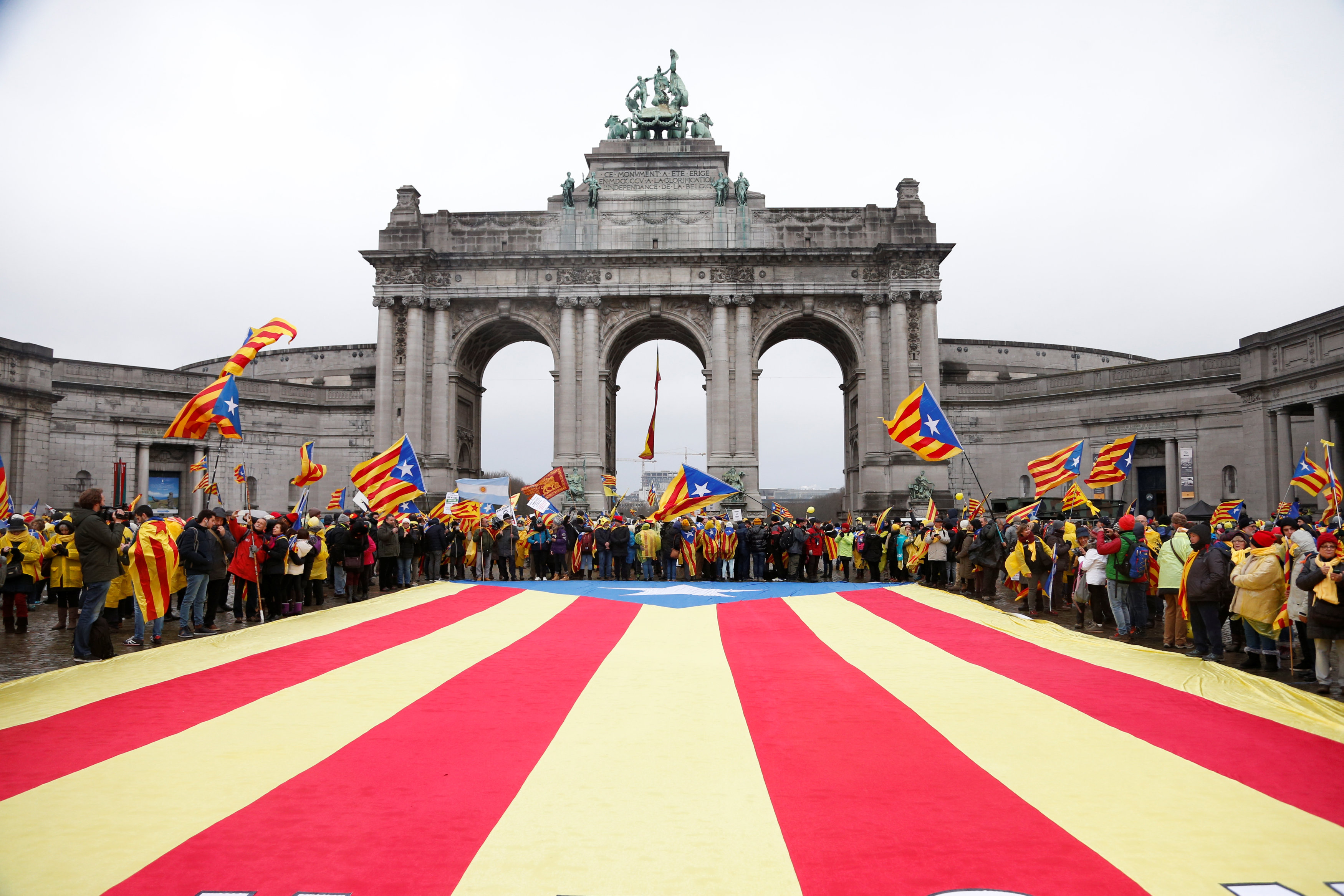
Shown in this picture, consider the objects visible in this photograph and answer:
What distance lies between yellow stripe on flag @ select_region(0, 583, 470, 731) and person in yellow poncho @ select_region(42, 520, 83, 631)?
3043 millimetres

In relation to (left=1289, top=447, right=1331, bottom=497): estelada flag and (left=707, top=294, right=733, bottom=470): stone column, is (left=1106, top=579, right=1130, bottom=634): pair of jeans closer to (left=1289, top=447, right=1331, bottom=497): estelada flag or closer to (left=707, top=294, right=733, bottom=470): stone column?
(left=1289, top=447, right=1331, bottom=497): estelada flag

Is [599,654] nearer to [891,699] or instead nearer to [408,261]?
[891,699]

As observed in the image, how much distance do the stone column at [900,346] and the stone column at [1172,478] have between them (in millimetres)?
14186

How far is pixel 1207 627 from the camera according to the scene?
10.9 m

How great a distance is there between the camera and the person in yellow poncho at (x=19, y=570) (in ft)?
41.7

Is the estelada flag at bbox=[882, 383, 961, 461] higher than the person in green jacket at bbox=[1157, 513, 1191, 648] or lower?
higher

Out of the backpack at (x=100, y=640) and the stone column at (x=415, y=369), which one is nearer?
the backpack at (x=100, y=640)

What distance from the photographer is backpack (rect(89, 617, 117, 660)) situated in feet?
33.5

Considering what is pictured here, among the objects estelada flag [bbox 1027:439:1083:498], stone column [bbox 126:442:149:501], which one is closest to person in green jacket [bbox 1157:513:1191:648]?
estelada flag [bbox 1027:439:1083:498]

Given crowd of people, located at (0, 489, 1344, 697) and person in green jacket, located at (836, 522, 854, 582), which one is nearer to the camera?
crowd of people, located at (0, 489, 1344, 697)

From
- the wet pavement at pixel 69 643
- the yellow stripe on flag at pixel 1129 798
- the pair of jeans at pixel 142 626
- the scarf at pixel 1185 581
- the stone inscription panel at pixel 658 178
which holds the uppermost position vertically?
the stone inscription panel at pixel 658 178

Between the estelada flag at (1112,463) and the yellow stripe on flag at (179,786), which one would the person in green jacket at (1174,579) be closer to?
the yellow stripe on flag at (179,786)

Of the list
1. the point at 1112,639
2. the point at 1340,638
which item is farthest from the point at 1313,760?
the point at 1112,639

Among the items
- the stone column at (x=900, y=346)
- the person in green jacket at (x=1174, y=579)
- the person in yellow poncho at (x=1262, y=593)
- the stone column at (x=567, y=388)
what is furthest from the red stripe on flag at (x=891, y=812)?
the stone column at (x=900, y=346)
